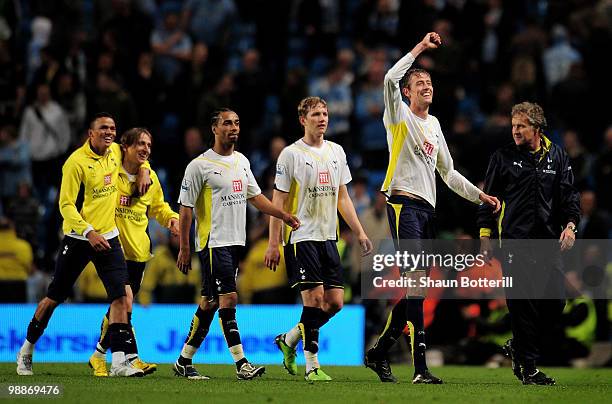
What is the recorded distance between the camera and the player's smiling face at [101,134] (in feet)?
41.5

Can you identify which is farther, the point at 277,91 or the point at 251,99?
the point at 277,91

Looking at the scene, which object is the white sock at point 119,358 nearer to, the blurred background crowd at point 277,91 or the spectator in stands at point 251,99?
the blurred background crowd at point 277,91

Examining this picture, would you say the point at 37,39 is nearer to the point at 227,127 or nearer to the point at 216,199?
the point at 227,127

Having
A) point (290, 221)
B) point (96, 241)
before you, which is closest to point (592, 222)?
point (290, 221)

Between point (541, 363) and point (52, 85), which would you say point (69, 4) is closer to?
point (52, 85)

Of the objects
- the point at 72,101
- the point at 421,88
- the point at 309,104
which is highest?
the point at 72,101

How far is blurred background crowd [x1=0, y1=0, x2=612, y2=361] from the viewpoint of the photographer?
17.6 meters

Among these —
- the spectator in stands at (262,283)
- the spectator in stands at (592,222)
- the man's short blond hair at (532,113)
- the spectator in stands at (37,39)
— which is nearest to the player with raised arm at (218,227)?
the man's short blond hair at (532,113)

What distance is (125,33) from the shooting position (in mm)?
21094

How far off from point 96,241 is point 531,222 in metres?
4.29

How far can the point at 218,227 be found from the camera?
12.5 meters

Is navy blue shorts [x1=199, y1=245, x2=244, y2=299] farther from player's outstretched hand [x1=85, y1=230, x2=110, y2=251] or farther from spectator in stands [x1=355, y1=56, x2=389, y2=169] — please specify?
spectator in stands [x1=355, y1=56, x2=389, y2=169]

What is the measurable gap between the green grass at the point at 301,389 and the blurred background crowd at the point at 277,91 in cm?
346

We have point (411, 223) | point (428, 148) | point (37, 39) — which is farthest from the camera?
point (37, 39)
